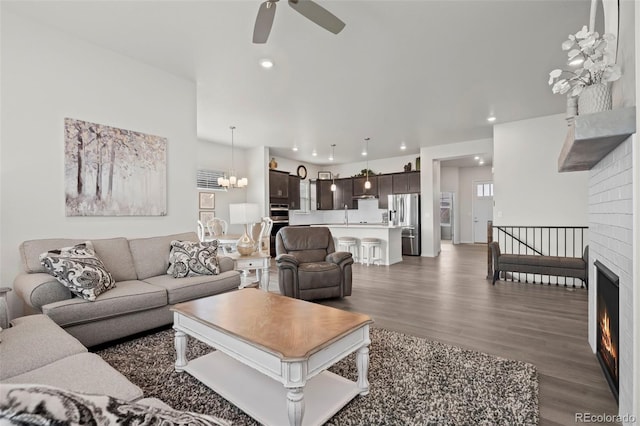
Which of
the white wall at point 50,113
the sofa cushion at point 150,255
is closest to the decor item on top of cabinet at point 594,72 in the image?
the sofa cushion at point 150,255

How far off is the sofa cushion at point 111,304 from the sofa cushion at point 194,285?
9cm

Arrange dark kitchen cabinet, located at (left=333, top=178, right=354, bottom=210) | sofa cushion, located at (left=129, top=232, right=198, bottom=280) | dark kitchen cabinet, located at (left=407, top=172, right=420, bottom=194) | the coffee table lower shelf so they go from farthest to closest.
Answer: dark kitchen cabinet, located at (left=333, top=178, right=354, bottom=210), dark kitchen cabinet, located at (left=407, top=172, right=420, bottom=194), sofa cushion, located at (left=129, top=232, right=198, bottom=280), the coffee table lower shelf

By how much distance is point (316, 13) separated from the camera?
210 centimetres

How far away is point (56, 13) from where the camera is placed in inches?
104

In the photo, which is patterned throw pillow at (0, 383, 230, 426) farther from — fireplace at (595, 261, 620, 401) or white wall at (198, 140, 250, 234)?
white wall at (198, 140, 250, 234)

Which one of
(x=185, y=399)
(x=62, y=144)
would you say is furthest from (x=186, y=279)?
(x=62, y=144)

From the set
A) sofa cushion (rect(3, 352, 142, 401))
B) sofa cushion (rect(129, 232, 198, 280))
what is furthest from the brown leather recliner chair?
sofa cushion (rect(3, 352, 142, 401))

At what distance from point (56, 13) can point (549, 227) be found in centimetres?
706

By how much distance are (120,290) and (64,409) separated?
2.47 m

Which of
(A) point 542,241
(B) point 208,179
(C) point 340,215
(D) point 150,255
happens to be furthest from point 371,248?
(D) point 150,255

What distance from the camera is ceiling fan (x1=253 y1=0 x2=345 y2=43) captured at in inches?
79.3

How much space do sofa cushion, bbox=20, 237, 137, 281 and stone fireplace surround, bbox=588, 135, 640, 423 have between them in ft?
12.4

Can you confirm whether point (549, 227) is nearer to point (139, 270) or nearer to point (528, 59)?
point (528, 59)

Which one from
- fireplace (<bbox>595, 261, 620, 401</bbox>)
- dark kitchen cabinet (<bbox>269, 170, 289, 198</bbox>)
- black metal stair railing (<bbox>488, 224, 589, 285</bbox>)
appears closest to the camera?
fireplace (<bbox>595, 261, 620, 401</bbox>)
